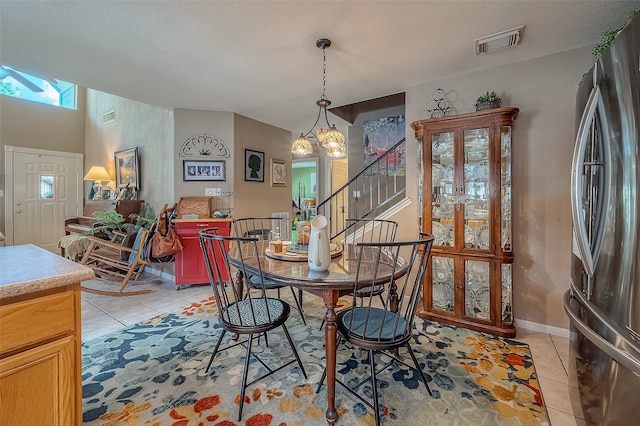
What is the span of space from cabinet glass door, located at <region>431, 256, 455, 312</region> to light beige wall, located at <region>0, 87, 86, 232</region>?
7.61 m

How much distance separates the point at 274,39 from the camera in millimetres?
2281

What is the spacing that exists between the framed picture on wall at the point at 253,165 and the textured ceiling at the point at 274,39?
1.25m


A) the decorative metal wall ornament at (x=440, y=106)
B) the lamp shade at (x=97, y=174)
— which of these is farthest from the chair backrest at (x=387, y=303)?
the lamp shade at (x=97, y=174)

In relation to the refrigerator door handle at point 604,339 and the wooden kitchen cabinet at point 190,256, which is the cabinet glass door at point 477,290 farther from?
the wooden kitchen cabinet at point 190,256

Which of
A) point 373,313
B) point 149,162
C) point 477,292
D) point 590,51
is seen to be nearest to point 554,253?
point 477,292

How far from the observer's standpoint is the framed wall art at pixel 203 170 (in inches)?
160

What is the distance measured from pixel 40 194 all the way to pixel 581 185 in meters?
8.26

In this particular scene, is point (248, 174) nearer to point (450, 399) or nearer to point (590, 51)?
point (450, 399)

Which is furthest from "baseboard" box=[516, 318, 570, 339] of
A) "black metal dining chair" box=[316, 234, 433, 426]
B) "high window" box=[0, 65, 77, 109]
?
"high window" box=[0, 65, 77, 109]

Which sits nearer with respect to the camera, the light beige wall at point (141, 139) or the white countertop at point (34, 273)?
the white countertop at point (34, 273)

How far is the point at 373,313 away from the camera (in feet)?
5.87

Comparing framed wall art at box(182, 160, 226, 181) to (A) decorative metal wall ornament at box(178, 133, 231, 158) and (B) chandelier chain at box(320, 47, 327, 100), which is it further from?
(B) chandelier chain at box(320, 47, 327, 100)

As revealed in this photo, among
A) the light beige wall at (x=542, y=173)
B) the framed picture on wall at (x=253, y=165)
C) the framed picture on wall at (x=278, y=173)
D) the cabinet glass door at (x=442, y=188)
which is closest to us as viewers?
the light beige wall at (x=542, y=173)

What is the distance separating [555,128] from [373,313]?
2.34m
